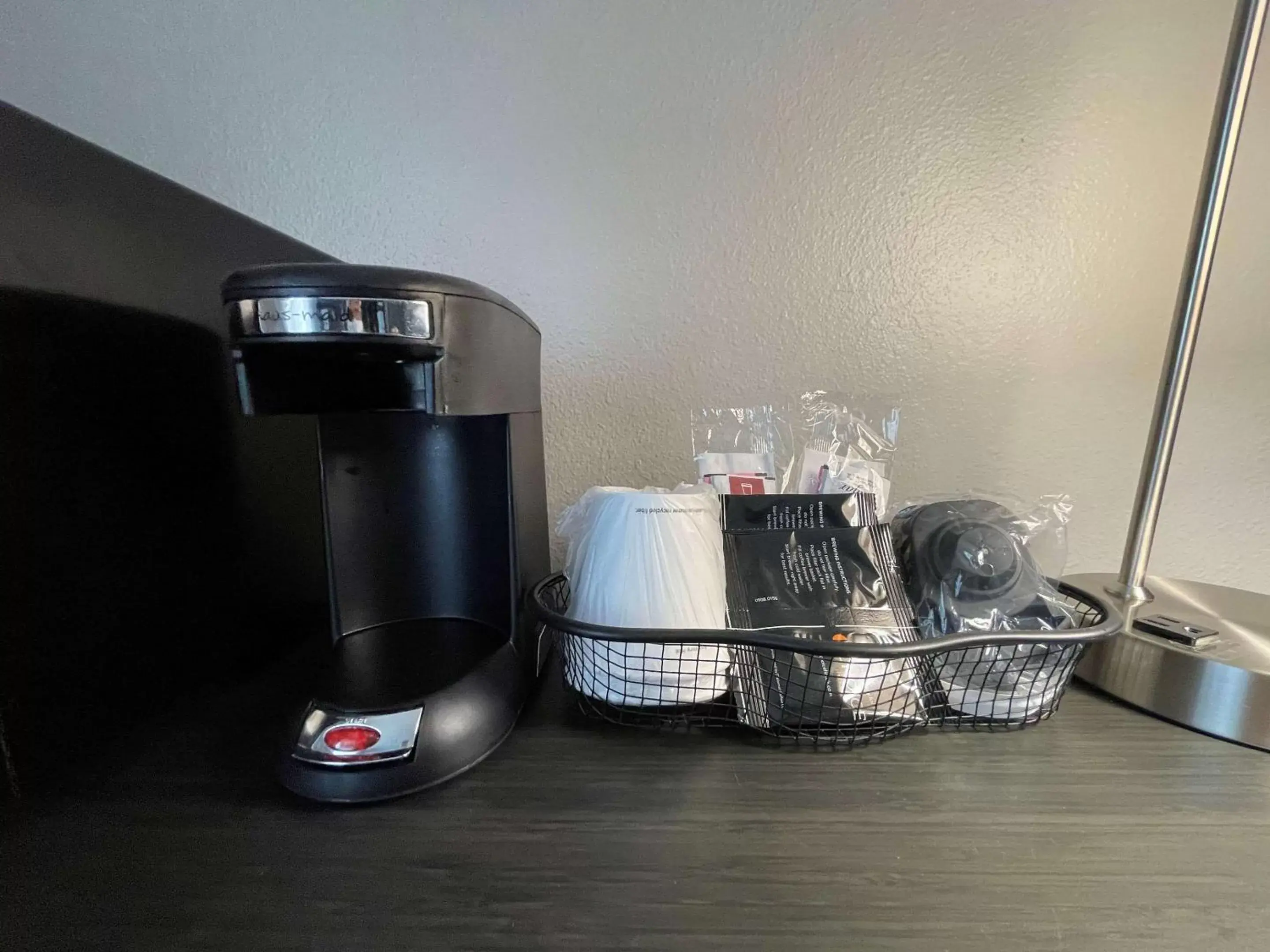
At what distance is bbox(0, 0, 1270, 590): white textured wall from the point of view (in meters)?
0.68

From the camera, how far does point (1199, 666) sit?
1.67 ft

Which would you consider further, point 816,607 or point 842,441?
point 842,441

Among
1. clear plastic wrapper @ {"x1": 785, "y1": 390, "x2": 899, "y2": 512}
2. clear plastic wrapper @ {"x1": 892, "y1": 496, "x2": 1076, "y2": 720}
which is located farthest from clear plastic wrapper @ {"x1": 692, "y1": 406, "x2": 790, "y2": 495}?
clear plastic wrapper @ {"x1": 892, "y1": 496, "x2": 1076, "y2": 720}

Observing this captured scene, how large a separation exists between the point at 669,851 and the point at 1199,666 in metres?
0.46

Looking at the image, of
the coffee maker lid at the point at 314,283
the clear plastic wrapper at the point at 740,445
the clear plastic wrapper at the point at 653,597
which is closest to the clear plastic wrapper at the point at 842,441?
the clear plastic wrapper at the point at 740,445

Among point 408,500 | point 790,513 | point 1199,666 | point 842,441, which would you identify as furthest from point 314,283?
point 1199,666

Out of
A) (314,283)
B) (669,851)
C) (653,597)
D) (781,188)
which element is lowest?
(669,851)

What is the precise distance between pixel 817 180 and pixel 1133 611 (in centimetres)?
53

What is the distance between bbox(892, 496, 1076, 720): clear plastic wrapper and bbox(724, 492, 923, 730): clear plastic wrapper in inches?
1.2

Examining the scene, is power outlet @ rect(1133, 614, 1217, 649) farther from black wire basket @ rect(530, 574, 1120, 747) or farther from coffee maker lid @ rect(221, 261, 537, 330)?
coffee maker lid @ rect(221, 261, 537, 330)

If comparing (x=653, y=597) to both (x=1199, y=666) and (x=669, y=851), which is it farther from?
(x=1199, y=666)

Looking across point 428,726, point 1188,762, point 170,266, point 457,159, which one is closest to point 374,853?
point 428,726

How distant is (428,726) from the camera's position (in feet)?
1.43

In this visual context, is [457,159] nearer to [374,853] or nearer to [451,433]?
[451,433]
